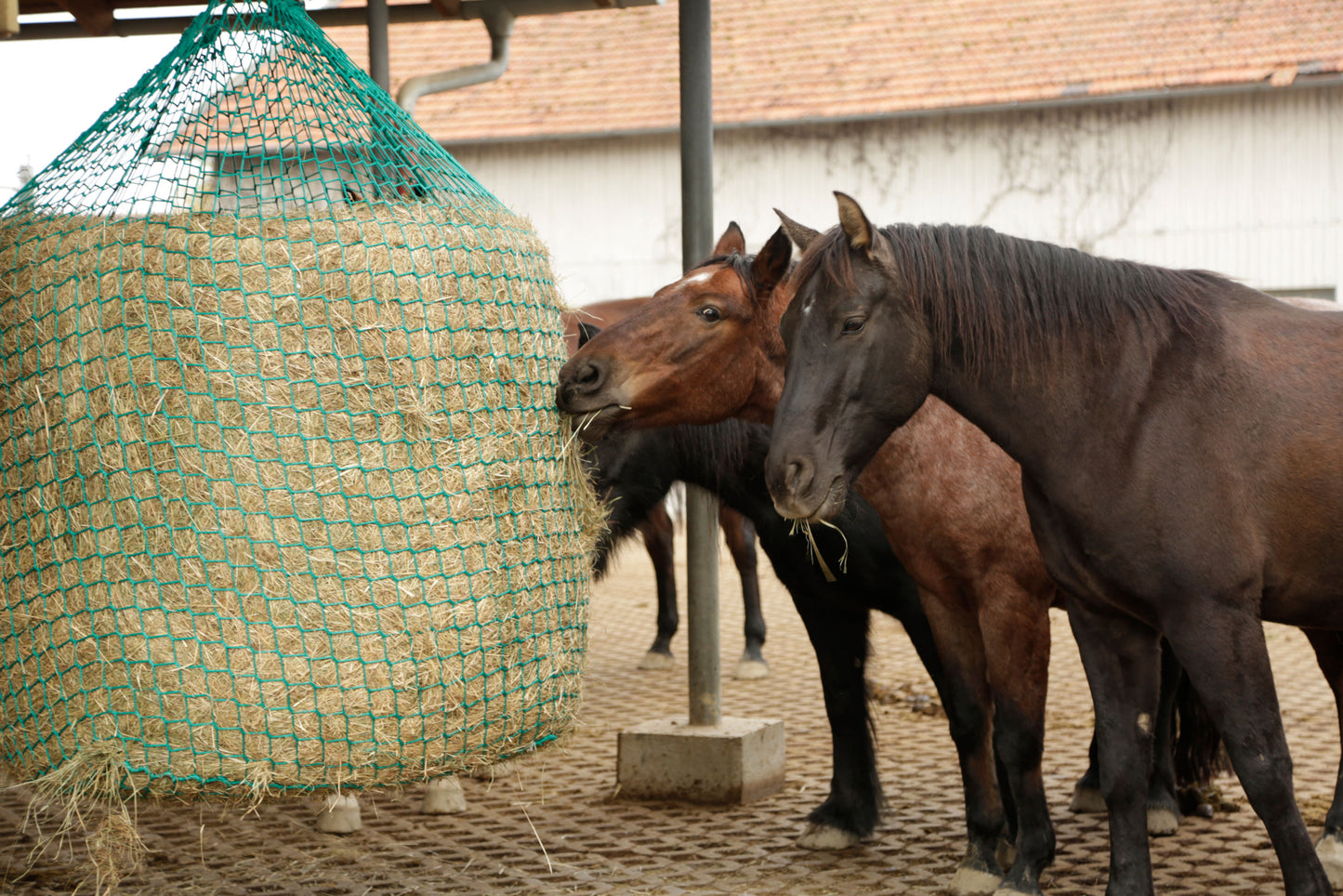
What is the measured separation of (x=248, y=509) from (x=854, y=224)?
5.25 ft

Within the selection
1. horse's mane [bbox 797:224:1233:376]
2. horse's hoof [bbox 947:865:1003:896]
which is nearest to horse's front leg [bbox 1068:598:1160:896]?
horse's hoof [bbox 947:865:1003:896]

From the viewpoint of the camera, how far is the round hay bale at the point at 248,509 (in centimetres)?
285

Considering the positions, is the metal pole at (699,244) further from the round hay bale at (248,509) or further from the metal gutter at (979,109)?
the metal gutter at (979,109)

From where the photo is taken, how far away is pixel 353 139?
11.3 ft

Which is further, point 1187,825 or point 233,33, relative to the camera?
point 1187,825

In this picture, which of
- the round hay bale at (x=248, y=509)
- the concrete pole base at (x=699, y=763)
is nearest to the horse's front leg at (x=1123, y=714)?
the round hay bale at (x=248, y=509)

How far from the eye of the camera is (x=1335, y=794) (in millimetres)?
4523

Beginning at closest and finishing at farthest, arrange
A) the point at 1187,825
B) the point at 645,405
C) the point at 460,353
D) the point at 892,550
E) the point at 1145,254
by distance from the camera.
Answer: the point at 460,353
the point at 645,405
the point at 892,550
the point at 1187,825
the point at 1145,254

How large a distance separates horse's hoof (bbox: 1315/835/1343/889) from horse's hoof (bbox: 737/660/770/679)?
4.14m

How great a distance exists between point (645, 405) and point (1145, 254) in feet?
44.0

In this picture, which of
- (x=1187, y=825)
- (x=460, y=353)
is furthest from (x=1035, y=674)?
(x=460, y=353)

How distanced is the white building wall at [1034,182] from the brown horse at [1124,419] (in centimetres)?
1292

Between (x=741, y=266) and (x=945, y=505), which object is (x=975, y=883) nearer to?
(x=945, y=505)

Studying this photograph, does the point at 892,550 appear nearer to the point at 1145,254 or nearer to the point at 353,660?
the point at 353,660
